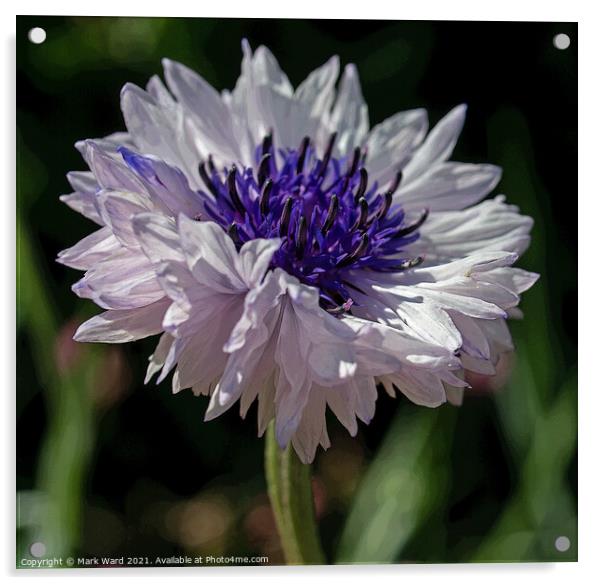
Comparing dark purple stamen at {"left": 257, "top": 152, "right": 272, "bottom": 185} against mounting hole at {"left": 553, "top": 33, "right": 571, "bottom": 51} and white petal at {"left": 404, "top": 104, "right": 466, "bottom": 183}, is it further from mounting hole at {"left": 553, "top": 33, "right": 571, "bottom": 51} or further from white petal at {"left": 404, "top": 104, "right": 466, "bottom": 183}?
mounting hole at {"left": 553, "top": 33, "right": 571, "bottom": 51}

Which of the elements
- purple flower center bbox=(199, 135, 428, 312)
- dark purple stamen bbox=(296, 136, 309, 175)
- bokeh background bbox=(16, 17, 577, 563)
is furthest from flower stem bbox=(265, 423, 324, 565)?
dark purple stamen bbox=(296, 136, 309, 175)

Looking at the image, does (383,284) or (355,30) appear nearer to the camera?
(383,284)

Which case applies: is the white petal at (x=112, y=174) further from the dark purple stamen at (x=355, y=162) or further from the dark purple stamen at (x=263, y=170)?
the dark purple stamen at (x=355, y=162)

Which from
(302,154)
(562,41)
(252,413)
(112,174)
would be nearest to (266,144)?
(302,154)

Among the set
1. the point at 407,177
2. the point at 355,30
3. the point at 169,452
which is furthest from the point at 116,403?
the point at 355,30

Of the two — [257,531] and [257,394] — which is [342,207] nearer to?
[257,394]

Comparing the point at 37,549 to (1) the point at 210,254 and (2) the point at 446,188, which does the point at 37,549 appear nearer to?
(1) the point at 210,254
